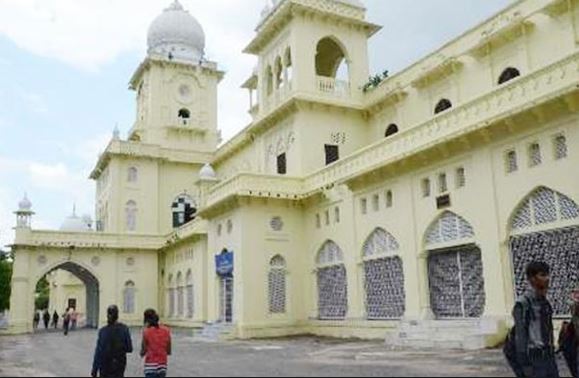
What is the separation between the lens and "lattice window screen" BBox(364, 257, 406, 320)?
19.0 metres

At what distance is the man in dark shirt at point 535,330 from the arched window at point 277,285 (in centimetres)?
1805

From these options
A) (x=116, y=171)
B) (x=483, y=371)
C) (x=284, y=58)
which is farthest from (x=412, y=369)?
(x=116, y=171)

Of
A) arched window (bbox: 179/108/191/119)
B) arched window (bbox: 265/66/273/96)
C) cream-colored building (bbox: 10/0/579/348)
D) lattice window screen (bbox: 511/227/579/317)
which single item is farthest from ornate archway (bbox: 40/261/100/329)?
lattice window screen (bbox: 511/227/579/317)

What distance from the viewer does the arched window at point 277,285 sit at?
23125 mm

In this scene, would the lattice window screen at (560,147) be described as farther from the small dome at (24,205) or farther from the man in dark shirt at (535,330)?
the small dome at (24,205)

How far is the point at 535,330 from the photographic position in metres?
5.32

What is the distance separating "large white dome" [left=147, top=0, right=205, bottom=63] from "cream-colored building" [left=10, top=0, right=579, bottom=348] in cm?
791

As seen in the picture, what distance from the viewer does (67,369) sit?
14.5 meters

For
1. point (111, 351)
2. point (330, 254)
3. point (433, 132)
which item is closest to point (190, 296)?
point (330, 254)

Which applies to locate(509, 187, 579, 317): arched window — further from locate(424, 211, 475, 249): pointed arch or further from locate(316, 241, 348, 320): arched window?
locate(316, 241, 348, 320): arched window

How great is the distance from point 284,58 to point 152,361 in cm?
2053

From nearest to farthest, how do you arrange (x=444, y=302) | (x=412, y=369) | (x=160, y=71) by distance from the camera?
(x=412, y=369) → (x=444, y=302) → (x=160, y=71)

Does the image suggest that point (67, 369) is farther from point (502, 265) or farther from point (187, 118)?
point (187, 118)

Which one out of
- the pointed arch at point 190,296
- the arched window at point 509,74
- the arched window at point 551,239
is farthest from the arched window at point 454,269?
the pointed arch at point 190,296
